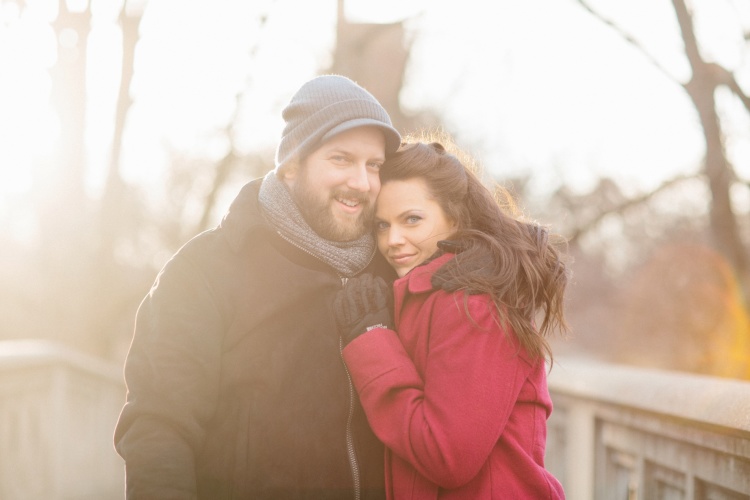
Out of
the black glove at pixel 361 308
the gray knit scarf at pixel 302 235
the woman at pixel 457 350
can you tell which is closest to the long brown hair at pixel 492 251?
the woman at pixel 457 350

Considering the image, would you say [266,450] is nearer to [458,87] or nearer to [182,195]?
[458,87]

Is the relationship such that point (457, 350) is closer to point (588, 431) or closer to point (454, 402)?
point (454, 402)

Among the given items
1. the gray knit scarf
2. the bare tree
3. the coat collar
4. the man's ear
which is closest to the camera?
the coat collar

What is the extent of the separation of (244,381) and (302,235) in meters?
0.60

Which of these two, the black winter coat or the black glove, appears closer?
the black winter coat

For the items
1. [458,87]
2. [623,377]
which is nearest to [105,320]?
[623,377]

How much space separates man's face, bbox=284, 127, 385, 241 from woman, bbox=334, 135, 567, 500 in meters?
0.15

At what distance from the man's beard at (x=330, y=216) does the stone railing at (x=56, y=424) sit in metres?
2.88

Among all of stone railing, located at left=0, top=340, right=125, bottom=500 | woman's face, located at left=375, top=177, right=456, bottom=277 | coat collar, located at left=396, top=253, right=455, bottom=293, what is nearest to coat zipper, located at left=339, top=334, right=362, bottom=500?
coat collar, located at left=396, top=253, right=455, bottom=293

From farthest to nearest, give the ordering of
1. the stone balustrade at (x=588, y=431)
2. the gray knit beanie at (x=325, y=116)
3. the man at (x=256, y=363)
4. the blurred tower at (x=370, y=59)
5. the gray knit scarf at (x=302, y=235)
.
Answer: the blurred tower at (x=370, y=59), the gray knit beanie at (x=325, y=116), the gray knit scarf at (x=302, y=235), the stone balustrade at (x=588, y=431), the man at (x=256, y=363)

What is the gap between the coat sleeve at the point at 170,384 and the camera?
271cm

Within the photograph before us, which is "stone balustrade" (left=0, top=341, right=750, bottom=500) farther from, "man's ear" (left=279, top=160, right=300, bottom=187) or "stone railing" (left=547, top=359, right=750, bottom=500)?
"man's ear" (left=279, top=160, right=300, bottom=187)

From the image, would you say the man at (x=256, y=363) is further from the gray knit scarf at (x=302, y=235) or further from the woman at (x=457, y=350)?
Result: the woman at (x=457, y=350)

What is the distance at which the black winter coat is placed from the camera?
9.22ft
